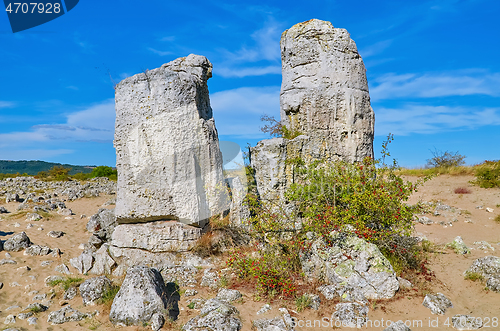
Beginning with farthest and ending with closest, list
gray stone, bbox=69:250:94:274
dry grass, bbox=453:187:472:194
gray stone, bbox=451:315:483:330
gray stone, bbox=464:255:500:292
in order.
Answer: dry grass, bbox=453:187:472:194, gray stone, bbox=69:250:94:274, gray stone, bbox=464:255:500:292, gray stone, bbox=451:315:483:330

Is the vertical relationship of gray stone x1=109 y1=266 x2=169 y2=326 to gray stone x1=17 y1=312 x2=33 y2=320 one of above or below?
above

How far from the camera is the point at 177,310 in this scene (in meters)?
5.30

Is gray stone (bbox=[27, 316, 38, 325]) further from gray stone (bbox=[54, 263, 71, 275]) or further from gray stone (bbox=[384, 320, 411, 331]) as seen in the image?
gray stone (bbox=[384, 320, 411, 331])

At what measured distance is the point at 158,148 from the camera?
23.8 feet

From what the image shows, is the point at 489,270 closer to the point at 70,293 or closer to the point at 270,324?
the point at 270,324

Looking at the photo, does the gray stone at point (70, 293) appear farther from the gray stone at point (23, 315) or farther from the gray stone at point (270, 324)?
the gray stone at point (270, 324)

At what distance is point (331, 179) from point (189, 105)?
372 centimetres

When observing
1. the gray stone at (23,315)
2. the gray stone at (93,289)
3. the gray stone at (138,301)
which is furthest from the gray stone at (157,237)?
the gray stone at (23,315)

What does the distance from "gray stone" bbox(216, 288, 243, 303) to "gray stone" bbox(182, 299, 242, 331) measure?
16.5 inches

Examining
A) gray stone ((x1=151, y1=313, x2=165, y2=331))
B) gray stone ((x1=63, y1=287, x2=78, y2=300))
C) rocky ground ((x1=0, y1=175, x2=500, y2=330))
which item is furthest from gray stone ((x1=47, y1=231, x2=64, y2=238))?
gray stone ((x1=151, y1=313, x2=165, y2=331))

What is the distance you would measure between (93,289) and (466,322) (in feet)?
20.5

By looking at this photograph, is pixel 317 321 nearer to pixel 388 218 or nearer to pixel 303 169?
pixel 388 218

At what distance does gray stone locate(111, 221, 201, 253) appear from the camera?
23.5 feet

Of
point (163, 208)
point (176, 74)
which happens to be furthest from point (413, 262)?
point (176, 74)
